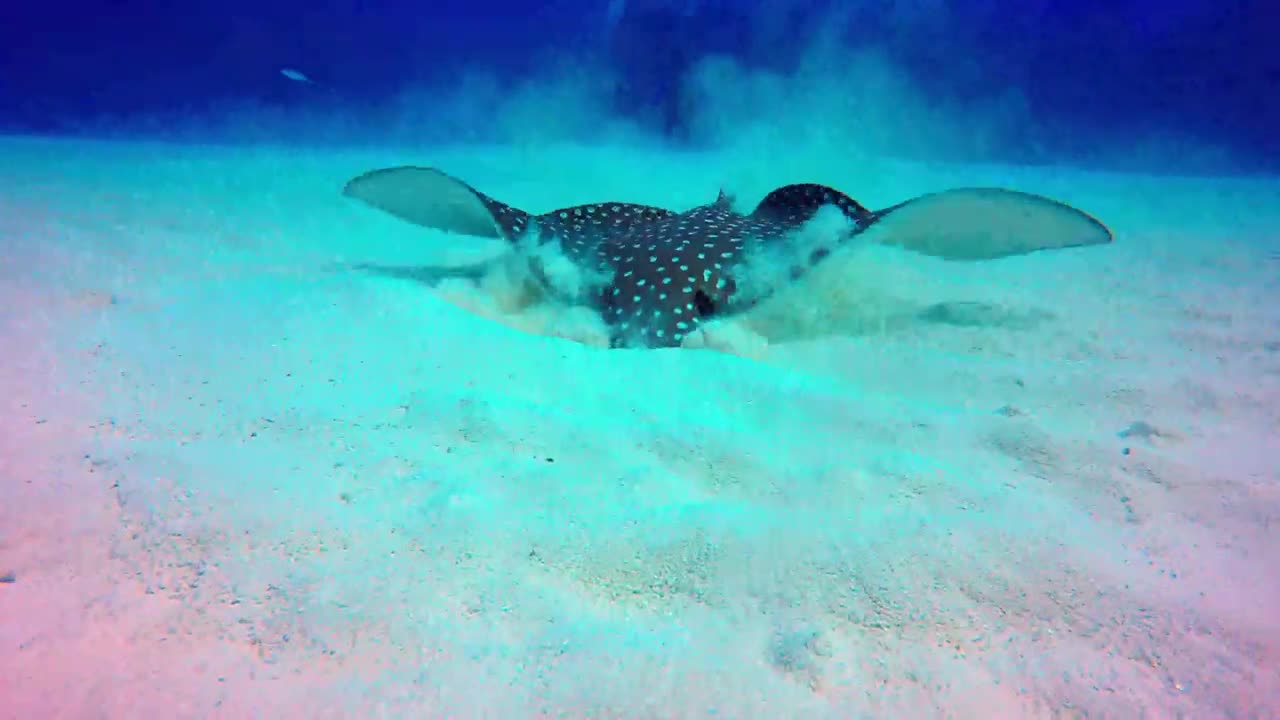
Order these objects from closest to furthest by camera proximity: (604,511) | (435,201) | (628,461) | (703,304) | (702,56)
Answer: (604,511), (628,461), (703,304), (435,201), (702,56)

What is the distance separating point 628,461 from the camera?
220cm

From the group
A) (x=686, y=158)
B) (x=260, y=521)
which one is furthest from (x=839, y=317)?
(x=686, y=158)

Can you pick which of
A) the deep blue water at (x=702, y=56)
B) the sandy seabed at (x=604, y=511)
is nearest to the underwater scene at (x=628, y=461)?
the sandy seabed at (x=604, y=511)

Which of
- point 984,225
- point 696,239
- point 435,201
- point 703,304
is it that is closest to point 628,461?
point 703,304

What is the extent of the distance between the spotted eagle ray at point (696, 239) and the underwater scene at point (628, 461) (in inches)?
1.0

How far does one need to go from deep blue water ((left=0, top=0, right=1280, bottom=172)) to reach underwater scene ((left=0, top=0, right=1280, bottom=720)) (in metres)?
16.1

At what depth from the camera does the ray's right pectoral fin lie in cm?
375

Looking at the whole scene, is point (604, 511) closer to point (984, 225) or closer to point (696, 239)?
point (696, 239)

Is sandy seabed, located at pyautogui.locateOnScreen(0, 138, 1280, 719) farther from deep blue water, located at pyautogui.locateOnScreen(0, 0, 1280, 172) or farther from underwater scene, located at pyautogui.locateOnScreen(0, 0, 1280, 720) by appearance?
deep blue water, located at pyautogui.locateOnScreen(0, 0, 1280, 172)

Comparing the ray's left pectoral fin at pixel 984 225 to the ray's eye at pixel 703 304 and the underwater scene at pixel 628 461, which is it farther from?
the ray's eye at pixel 703 304

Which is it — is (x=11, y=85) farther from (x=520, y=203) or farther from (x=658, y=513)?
(x=658, y=513)

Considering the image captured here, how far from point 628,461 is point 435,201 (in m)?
2.61

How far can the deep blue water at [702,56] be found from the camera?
19688 mm

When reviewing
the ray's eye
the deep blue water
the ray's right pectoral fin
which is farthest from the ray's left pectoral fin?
the deep blue water
